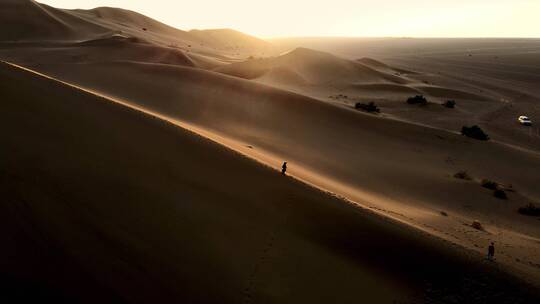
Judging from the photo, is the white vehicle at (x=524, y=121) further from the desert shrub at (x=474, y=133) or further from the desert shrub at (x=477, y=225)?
the desert shrub at (x=477, y=225)

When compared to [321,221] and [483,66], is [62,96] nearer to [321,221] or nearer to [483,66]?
[321,221]

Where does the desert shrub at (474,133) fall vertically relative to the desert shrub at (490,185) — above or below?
above

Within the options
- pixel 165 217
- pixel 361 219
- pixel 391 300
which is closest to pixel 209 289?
pixel 165 217

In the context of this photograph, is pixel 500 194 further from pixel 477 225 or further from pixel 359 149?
pixel 359 149

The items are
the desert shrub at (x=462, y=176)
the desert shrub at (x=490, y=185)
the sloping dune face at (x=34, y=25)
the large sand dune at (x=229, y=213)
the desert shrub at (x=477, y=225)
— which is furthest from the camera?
the sloping dune face at (x=34, y=25)

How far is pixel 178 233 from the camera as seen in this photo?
876cm

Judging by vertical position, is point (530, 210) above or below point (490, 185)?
below

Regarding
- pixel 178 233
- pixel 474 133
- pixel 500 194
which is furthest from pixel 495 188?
pixel 178 233

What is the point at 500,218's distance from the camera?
16.0 metres

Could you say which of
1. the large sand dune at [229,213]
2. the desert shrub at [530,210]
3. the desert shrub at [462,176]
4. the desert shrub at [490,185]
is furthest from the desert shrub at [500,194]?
the desert shrub at [462,176]

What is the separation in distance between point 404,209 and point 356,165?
17.6ft

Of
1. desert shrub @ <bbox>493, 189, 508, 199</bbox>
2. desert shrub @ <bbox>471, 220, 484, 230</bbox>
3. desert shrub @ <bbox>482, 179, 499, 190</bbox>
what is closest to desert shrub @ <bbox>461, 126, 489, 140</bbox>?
desert shrub @ <bbox>482, 179, 499, 190</bbox>

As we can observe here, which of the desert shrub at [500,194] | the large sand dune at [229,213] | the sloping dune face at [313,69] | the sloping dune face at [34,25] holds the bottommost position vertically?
the desert shrub at [500,194]

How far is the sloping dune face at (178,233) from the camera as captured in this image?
7461 mm
